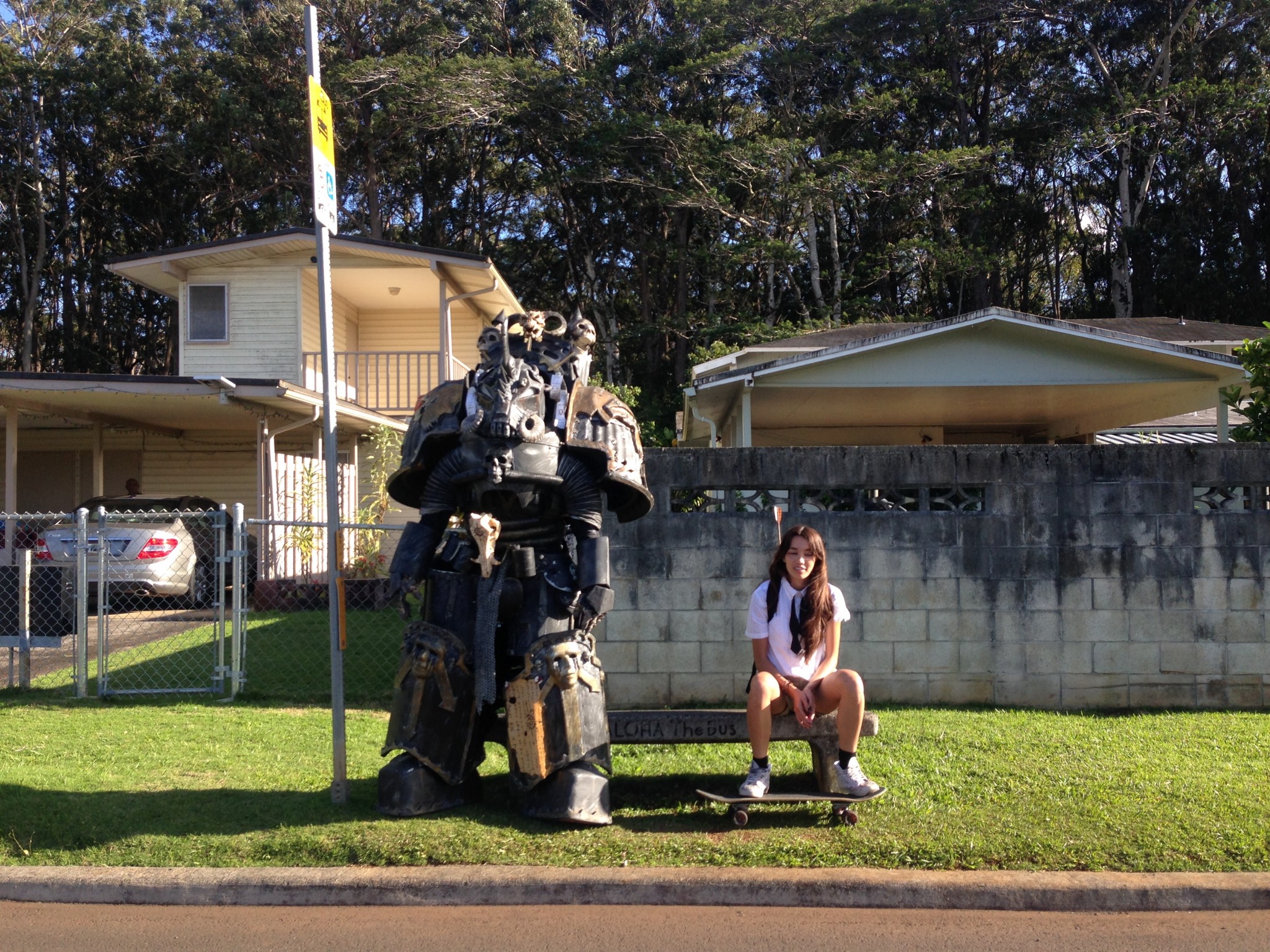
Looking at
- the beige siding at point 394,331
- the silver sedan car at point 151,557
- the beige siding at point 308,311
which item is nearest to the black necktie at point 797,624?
the silver sedan car at point 151,557

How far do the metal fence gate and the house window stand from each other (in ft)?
18.4

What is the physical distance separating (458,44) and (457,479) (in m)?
28.2

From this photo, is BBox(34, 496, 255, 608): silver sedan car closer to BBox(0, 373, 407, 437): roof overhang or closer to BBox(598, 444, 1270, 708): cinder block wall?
BBox(0, 373, 407, 437): roof overhang

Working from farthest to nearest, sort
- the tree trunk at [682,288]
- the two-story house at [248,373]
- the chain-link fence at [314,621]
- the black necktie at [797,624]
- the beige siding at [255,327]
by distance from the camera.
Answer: the tree trunk at [682,288], the beige siding at [255,327], the two-story house at [248,373], the chain-link fence at [314,621], the black necktie at [797,624]

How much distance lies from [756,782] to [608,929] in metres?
1.09

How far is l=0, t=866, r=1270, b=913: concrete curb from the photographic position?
4.24 m

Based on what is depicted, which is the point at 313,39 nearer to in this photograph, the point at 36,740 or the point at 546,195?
the point at 36,740

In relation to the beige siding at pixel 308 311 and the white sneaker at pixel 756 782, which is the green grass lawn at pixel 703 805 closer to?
the white sneaker at pixel 756 782

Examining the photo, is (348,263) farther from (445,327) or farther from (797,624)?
(797,624)

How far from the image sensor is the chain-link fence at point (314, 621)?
27.1 feet

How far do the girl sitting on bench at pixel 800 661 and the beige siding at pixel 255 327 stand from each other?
14.3 meters

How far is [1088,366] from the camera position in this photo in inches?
462

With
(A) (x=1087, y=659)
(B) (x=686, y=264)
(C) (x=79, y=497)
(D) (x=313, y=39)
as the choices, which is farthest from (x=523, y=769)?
(B) (x=686, y=264)

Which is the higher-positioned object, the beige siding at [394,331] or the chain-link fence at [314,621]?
the beige siding at [394,331]
